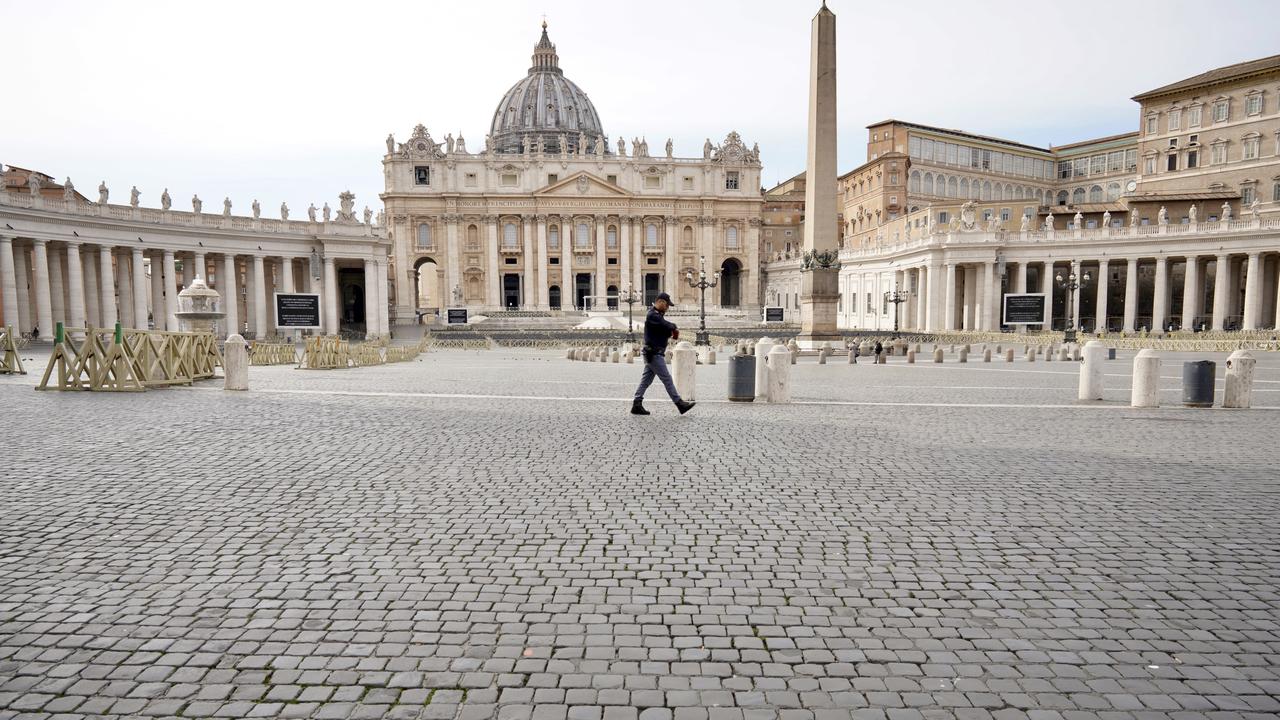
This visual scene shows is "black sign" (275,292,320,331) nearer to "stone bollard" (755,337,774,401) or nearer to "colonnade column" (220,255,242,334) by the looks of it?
"colonnade column" (220,255,242,334)

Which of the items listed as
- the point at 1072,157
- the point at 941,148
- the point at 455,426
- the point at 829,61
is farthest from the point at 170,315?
the point at 1072,157

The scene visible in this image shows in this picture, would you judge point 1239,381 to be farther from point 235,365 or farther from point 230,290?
point 230,290

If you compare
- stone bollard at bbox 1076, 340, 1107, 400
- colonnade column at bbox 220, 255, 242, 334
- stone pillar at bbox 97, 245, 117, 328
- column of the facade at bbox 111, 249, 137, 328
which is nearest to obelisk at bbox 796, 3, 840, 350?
stone bollard at bbox 1076, 340, 1107, 400

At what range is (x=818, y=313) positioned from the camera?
100 feet

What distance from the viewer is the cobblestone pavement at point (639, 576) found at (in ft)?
10.5

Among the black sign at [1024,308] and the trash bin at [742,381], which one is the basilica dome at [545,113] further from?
the trash bin at [742,381]

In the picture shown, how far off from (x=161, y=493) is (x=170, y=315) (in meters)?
51.8

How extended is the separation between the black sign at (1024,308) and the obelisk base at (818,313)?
926 centimetres

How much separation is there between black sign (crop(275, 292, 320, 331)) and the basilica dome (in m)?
75.2

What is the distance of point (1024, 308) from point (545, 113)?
84995 mm

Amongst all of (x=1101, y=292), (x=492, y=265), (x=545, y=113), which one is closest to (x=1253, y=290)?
(x=1101, y=292)

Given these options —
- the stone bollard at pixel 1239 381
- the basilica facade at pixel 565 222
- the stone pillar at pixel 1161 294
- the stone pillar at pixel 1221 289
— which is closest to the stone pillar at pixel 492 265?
the basilica facade at pixel 565 222

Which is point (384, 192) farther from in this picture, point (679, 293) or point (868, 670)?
point (868, 670)

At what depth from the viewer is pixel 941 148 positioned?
237 feet
